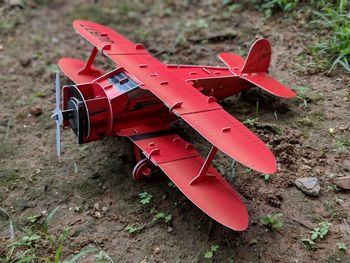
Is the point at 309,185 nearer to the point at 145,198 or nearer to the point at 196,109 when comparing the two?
the point at 196,109

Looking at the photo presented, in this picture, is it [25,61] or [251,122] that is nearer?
[251,122]

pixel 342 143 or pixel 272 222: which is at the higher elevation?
pixel 342 143

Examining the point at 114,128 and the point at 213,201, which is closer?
the point at 213,201

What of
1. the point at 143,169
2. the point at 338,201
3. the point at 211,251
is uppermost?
the point at 338,201

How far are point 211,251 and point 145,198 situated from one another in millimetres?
834

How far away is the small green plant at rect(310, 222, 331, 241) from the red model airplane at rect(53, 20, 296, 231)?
→ 0.64 m

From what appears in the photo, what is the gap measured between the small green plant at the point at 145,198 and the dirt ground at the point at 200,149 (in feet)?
0.14

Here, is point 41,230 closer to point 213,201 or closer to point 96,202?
point 96,202

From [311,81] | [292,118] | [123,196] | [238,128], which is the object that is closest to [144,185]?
[123,196]

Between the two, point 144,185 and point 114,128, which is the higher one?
point 114,128

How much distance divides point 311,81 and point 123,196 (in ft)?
8.43

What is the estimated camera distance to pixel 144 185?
4.04 meters

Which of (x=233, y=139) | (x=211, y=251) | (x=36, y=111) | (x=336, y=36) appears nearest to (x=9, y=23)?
(x=36, y=111)

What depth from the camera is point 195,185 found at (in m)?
3.46
